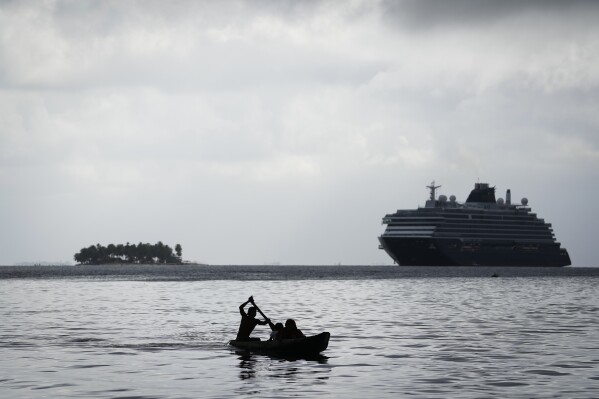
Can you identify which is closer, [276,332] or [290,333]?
[290,333]

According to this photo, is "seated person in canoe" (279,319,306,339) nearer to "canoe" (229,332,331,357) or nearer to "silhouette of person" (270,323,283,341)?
"silhouette of person" (270,323,283,341)

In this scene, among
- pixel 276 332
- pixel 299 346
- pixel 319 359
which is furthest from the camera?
pixel 276 332

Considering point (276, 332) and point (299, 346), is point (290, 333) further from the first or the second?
point (299, 346)

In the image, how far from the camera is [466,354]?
118ft

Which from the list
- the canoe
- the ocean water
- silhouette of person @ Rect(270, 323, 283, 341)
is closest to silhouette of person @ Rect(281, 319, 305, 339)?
silhouette of person @ Rect(270, 323, 283, 341)

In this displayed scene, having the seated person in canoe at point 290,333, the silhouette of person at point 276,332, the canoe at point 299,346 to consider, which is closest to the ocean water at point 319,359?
the canoe at point 299,346

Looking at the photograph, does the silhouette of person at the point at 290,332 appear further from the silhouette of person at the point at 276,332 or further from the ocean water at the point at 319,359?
the ocean water at the point at 319,359

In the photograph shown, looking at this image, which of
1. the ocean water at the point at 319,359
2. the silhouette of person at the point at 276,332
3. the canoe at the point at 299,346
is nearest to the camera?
the ocean water at the point at 319,359

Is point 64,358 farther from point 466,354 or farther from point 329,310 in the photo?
point 329,310

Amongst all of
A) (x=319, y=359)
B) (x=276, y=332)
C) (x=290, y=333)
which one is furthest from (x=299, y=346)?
(x=276, y=332)

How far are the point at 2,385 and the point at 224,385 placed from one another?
6.40 meters

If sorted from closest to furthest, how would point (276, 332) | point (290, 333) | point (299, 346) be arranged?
1. point (299, 346)
2. point (290, 333)
3. point (276, 332)

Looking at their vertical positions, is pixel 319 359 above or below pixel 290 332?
below

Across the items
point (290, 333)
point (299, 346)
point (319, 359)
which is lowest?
point (319, 359)
